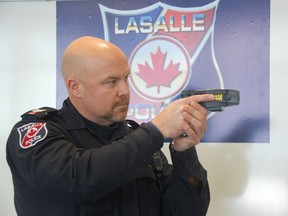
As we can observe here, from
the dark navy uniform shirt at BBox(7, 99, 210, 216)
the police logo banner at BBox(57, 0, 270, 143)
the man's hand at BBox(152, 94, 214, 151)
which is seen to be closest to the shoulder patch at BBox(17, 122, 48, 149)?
the dark navy uniform shirt at BBox(7, 99, 210, 216)

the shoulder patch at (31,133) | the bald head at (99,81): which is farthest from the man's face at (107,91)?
the shoulder patch at (31,133)

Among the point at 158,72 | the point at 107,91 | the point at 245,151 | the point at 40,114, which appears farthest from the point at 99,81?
the point at 245,151

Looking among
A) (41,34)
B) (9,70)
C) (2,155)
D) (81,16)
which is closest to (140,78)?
(81,16)

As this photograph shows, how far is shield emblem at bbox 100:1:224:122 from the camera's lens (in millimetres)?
1313

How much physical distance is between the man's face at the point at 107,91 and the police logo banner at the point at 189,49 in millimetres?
515

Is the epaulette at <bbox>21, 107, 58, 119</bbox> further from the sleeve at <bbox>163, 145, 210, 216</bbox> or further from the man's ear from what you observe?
the sleeve at <bbox>163, 145, 210, 216</bbox>

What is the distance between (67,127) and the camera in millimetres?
819

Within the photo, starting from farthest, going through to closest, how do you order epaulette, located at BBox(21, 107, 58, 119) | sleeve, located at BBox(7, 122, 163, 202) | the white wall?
the white wall → epaulette, located at BBox(21, 107, 58, 119) → sleeve, located at BBox(7, 122, 163, 202)

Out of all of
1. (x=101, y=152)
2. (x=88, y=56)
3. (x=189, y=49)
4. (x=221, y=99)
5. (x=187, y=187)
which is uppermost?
(x=189, y=49)

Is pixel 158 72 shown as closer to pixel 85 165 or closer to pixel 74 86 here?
pixel 74 86

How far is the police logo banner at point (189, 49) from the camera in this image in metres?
1.26

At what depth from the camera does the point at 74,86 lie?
857mm

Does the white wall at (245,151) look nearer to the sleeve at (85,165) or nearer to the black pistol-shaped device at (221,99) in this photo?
the black pistol-shaped device at (221,99)

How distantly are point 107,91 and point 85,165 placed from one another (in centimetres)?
23
